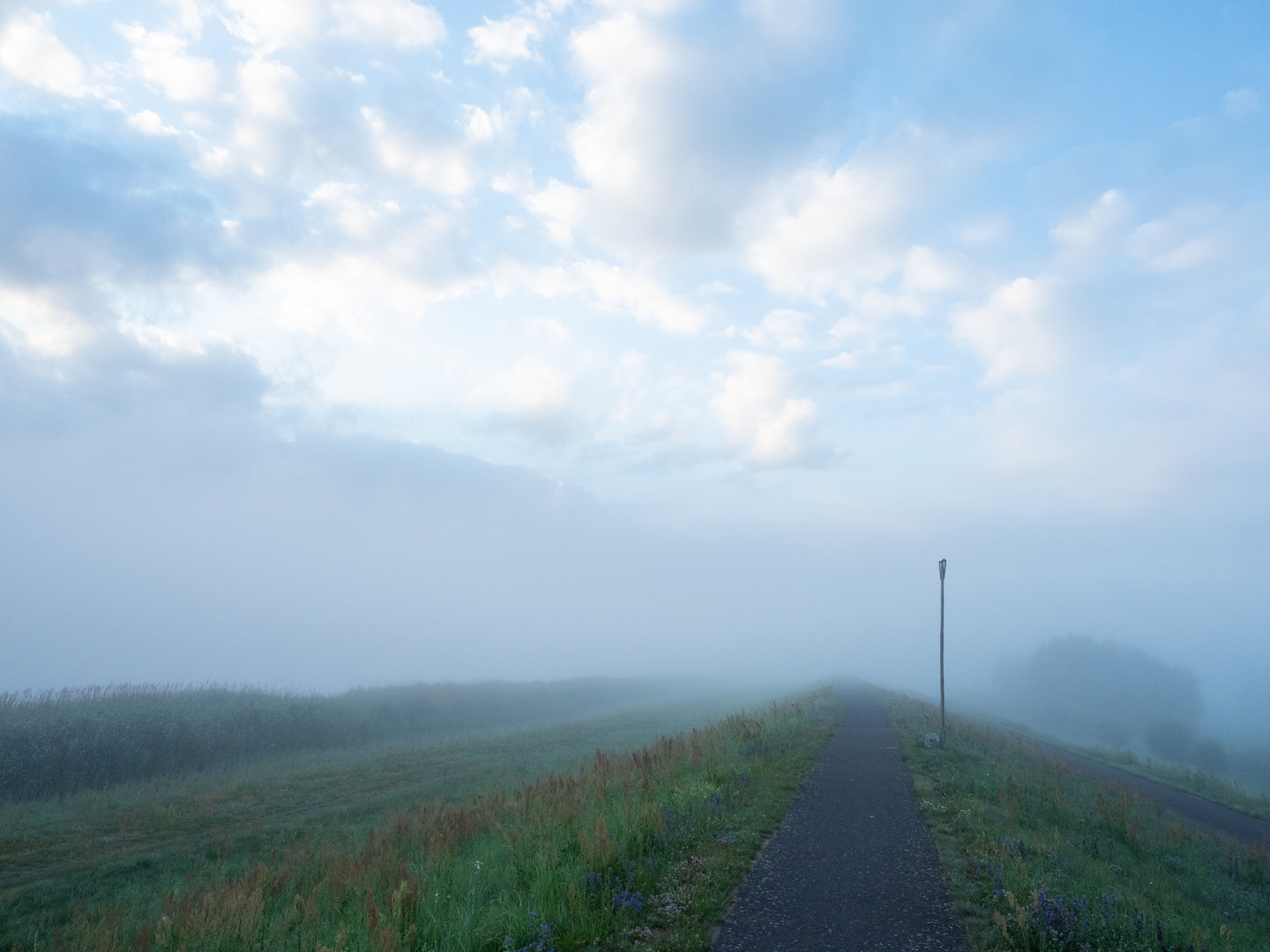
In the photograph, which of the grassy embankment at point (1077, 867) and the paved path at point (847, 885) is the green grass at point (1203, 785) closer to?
the grassy embankment at point (1077, 867)

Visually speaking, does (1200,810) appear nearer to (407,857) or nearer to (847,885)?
(847,885)

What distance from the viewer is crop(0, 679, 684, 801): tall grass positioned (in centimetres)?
1869

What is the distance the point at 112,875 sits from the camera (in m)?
11.3

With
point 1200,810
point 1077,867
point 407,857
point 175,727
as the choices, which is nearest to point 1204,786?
point 1200,810

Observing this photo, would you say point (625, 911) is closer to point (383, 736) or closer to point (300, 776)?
point (300, 776)

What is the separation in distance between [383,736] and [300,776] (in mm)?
12429

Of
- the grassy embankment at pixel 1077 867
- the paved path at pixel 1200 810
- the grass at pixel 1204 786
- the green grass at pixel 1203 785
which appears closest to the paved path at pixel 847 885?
the grassy embankment at pixel 1077 867

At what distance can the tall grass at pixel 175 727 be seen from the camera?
18688mm

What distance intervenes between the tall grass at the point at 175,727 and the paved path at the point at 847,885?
22.8 m

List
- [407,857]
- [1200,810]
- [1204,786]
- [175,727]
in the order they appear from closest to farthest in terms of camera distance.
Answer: [407,857] → [1200,810] → [175,727] → [1204,786]

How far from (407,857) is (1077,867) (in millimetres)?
10090

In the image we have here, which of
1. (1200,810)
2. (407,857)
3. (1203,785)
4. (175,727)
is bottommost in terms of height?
(1203,785)

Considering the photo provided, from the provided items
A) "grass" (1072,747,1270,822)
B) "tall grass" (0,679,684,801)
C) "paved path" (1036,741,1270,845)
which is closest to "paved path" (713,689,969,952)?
"paved path" (1036,741,1270,845)

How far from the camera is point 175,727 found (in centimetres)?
2241
